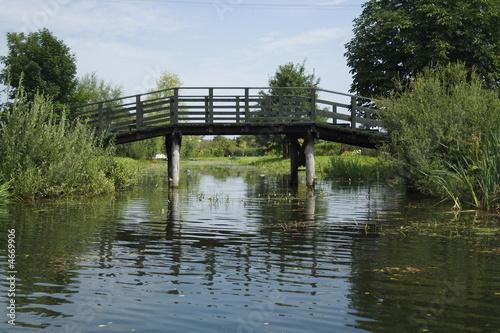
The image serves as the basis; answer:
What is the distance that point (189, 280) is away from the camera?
758 cm

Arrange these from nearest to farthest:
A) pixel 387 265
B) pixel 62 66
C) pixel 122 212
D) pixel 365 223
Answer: pixel 387 265 < pixel 365 223 < pixel 122 212 < pixel 62 66

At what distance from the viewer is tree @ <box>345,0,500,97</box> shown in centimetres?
3103

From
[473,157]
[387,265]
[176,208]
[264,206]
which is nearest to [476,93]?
[473,157]

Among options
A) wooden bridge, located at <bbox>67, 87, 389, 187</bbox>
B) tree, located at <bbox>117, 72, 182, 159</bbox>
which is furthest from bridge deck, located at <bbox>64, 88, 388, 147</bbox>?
tree, located at <bbox>117, 72, 182, 159</bbox>

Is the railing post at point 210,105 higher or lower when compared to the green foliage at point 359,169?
higher

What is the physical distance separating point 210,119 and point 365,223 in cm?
1251

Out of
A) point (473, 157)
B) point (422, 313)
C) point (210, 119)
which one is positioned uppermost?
point (210, 119)

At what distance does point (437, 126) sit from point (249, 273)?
12009 mm

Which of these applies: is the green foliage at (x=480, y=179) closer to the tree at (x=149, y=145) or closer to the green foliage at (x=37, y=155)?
the green foliage at (x=37, y=155)

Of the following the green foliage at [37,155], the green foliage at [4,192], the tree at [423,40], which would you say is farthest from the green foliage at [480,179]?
the tree at [423,40]

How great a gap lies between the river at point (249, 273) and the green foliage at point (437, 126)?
3.09m

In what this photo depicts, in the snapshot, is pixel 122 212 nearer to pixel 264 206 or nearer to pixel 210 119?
pixel 264 206

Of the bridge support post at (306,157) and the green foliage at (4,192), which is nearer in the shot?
the green foliage at (4,192)

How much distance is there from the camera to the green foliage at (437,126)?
1697 centimetres
